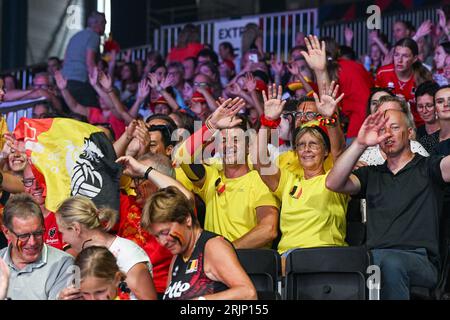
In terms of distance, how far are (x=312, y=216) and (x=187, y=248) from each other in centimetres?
138

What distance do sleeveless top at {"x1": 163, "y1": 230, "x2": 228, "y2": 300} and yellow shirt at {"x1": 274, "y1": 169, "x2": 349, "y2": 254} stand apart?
130 cm

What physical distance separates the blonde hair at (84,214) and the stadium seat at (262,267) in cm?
80

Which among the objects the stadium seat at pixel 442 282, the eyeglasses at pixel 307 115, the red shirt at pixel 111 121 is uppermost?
the red shirt at pixel 111 121

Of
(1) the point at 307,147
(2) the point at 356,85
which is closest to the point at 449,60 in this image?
(2) the point at 356,85

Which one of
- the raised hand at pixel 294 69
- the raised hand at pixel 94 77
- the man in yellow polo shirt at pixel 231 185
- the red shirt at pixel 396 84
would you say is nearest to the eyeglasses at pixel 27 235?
the man in yellow polo shirt at pixel 231 185

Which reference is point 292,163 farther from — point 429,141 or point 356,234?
point 429,141

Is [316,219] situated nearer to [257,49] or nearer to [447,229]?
[447,229]

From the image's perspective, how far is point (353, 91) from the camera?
8859 mm

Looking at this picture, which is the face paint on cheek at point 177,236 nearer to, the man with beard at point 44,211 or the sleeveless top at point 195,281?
the sleeveless top at point 195,281

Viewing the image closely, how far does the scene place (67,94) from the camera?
1092 centimetres

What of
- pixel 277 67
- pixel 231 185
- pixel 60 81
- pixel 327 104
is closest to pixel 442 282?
pixel 327 104

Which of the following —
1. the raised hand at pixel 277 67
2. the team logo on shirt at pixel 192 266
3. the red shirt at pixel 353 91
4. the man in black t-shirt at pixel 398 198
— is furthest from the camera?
the raised hand at pixel 277 67

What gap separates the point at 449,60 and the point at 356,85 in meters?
0.84

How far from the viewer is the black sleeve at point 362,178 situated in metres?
6.02
